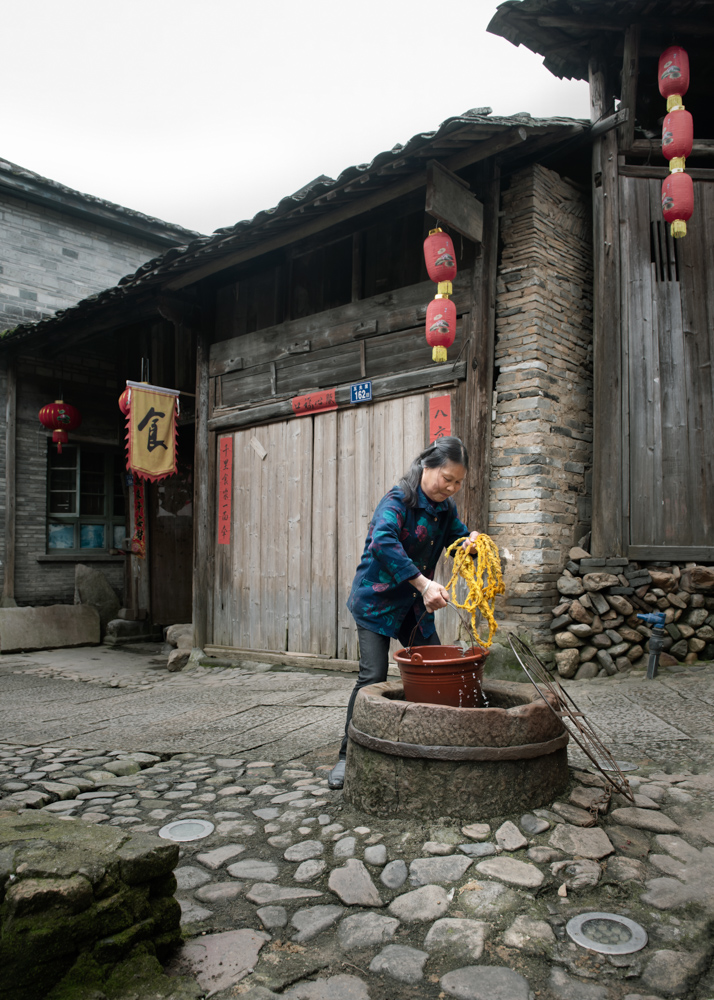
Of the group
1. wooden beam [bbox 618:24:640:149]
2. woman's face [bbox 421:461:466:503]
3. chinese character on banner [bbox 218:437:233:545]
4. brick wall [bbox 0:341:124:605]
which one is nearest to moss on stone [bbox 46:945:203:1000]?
woman's face [bbox 421:461:466:503]

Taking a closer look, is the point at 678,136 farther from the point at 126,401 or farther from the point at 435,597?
the point at 126,401

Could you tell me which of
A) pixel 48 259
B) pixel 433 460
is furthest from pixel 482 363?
pixel 48 259

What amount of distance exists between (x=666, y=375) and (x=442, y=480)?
432 cm

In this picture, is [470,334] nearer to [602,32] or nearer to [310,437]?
[310,437]

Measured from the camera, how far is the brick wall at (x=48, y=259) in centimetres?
1239

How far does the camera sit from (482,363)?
6.36 meters

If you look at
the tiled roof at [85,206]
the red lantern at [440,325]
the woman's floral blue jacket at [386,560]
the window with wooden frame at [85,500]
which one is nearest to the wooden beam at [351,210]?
the red lantern at [440,325]

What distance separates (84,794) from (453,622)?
3626 millimetres

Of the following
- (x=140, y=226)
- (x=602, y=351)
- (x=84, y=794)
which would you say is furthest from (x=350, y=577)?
(x=140, y=226)

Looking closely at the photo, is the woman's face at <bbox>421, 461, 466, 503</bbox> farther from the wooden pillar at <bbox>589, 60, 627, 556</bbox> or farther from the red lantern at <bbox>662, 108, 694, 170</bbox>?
the red lantern at <bbox>662, 108, 694, 170</bbox>

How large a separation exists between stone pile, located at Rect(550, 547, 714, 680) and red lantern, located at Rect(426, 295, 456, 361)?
239 cm

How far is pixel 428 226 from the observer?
7.13m

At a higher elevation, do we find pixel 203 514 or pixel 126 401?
pixel 126 401

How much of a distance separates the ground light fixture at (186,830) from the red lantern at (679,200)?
5993 mm
